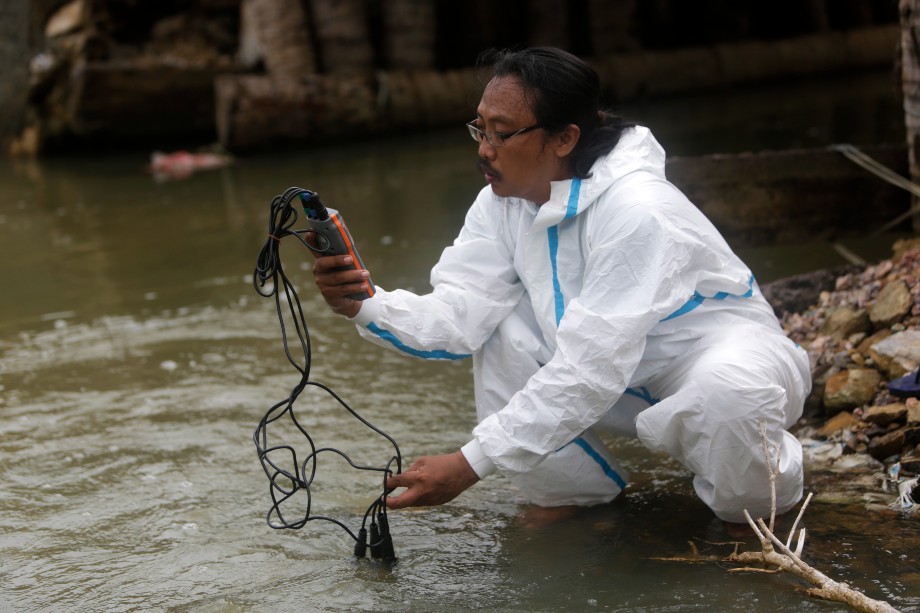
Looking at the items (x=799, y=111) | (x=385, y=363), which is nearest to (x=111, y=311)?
(x=385, y=363)

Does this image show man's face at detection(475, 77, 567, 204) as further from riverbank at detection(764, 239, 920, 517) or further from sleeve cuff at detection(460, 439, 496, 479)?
riverbank at detection(764, 239, 920, 517)

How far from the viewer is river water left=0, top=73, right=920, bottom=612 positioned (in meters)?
2.47

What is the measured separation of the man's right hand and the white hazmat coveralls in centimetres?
6

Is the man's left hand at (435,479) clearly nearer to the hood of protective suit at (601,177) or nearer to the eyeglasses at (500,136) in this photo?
the hood of protective suit at (601,177)

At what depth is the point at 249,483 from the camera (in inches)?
125

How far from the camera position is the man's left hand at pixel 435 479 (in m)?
2.45

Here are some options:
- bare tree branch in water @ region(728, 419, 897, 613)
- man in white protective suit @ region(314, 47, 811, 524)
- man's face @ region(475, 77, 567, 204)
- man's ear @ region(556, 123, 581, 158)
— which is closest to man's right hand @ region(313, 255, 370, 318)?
man in white protective suit @ region(314, 47, 811, 524)

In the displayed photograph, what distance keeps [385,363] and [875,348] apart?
1777 millimetres

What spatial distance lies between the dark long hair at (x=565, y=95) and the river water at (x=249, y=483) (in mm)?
946

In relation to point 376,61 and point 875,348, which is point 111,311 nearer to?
point 875,348

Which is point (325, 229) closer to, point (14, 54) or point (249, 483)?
point (249, 483)

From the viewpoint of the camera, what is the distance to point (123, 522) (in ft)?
9.62

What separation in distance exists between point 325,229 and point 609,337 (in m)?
0.70

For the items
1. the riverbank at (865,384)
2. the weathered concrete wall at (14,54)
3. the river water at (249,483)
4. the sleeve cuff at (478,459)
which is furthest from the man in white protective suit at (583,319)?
the weathered concrete wall at (14,54)
